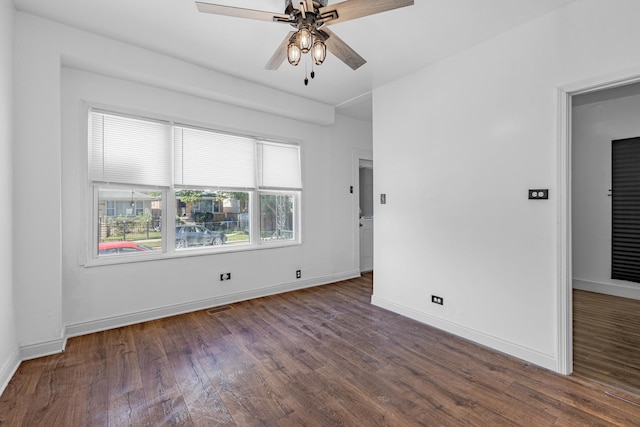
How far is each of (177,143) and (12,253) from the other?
1.86m

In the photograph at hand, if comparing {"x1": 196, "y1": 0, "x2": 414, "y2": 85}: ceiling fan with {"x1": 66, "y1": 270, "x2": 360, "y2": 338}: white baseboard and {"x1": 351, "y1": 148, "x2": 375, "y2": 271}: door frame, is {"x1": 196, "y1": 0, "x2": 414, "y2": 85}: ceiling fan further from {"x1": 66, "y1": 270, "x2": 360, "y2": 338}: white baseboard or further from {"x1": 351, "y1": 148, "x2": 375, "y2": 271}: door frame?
{"x1": 351, "y1": 148, "x2": 375, "y2": 271}: door frame

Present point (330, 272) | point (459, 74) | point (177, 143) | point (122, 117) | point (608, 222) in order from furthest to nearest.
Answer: point (330, 272) < point (608, 222) < point (177, 143) < point (122, 117) < point (459, 74)

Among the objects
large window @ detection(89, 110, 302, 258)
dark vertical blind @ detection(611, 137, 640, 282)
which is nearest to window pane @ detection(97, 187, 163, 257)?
large window @ detection(89, 110, 302, 258)

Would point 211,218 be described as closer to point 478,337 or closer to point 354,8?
point 354,8

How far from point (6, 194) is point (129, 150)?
1169 millimetres

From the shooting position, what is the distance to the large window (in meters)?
3.15

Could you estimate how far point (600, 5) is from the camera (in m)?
2.09

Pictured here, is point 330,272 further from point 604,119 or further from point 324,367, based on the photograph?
point 604,119

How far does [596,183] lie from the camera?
14.3ft

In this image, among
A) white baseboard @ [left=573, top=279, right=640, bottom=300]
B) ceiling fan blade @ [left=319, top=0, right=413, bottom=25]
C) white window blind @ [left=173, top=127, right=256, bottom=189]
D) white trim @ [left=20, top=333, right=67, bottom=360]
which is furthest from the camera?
white baseboard @ [left=573, top=279, right=640, bottom=300]

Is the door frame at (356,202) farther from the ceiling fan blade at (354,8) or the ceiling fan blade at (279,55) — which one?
the ceiling fan blade at (354,8)

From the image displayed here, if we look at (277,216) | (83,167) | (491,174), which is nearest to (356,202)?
(277,216)

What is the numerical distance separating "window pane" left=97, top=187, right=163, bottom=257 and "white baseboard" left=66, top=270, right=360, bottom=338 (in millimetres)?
724

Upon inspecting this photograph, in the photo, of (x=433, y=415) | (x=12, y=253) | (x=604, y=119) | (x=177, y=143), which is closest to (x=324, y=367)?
(x=433, y=415)
